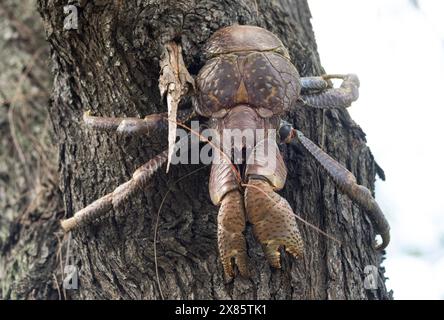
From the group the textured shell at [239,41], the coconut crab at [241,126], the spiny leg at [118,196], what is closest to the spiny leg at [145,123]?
the coconut crab at [241,126]

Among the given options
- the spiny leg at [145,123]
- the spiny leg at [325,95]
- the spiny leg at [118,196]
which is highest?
the spiny leg at [325,95]

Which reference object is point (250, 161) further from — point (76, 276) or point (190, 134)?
point (76, 276)

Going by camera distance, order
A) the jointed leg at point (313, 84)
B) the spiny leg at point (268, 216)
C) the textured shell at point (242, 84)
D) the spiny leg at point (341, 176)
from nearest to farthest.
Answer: the spiny leg at point (268, 216) → the textured shell at point (242, 84) → the spiny leg at point (341, 176) → the jointed leg at point (313, 84)

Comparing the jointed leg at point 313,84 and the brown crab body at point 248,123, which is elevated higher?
the jointed leg at point 313,84

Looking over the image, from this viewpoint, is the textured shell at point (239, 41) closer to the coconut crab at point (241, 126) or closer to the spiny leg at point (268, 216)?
the coconut crab at point (241, 126)

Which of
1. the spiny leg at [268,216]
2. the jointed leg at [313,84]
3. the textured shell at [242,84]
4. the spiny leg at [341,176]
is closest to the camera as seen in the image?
the spiny leg at [268,216]

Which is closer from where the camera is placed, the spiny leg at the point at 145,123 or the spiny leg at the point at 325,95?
the spiny leg at the point at 145,123
